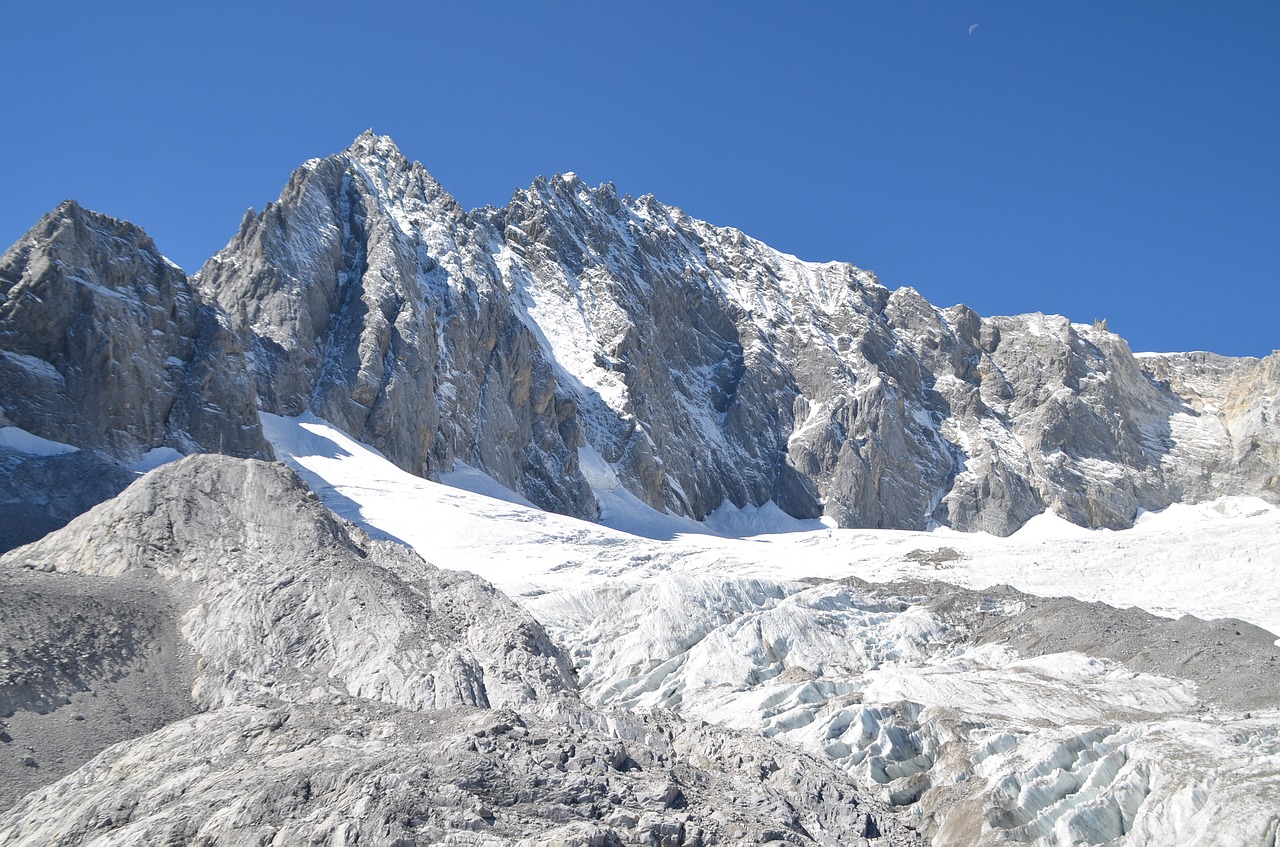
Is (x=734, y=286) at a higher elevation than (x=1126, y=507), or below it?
higher

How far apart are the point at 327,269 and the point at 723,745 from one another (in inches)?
4288

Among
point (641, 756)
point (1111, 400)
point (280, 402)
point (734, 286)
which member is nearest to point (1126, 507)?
point (1111, 400)

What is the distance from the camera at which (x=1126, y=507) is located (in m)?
161

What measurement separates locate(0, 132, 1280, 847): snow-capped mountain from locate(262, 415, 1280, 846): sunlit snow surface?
218mm

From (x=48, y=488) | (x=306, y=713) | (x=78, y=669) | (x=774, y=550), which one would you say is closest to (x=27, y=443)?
(x=48, y=488)

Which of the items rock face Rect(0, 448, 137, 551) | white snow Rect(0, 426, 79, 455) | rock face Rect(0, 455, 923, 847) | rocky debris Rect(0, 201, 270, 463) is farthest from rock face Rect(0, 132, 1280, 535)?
rock face Rect(0, 455, 923, 847)

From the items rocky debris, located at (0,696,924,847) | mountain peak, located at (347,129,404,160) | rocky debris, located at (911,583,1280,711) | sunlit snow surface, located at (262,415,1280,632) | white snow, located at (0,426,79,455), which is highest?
mountain peak, located at (347,129,404,160)

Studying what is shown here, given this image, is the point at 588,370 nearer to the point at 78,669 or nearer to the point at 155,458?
the point at 155,458

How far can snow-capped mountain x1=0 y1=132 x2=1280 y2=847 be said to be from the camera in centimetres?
2792

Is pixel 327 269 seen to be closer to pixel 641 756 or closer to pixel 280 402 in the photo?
pixel 280 402

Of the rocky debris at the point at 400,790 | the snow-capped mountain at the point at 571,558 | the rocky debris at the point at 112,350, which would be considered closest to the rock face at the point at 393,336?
the snow-capped mountain at the point at 571,558

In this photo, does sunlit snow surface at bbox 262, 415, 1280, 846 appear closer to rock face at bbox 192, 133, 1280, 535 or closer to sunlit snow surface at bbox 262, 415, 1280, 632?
sunlit snow surface at bbox 262, 415, 1280, 632

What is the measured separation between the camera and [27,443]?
8188 cm

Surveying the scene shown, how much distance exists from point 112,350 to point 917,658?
6738 cm
